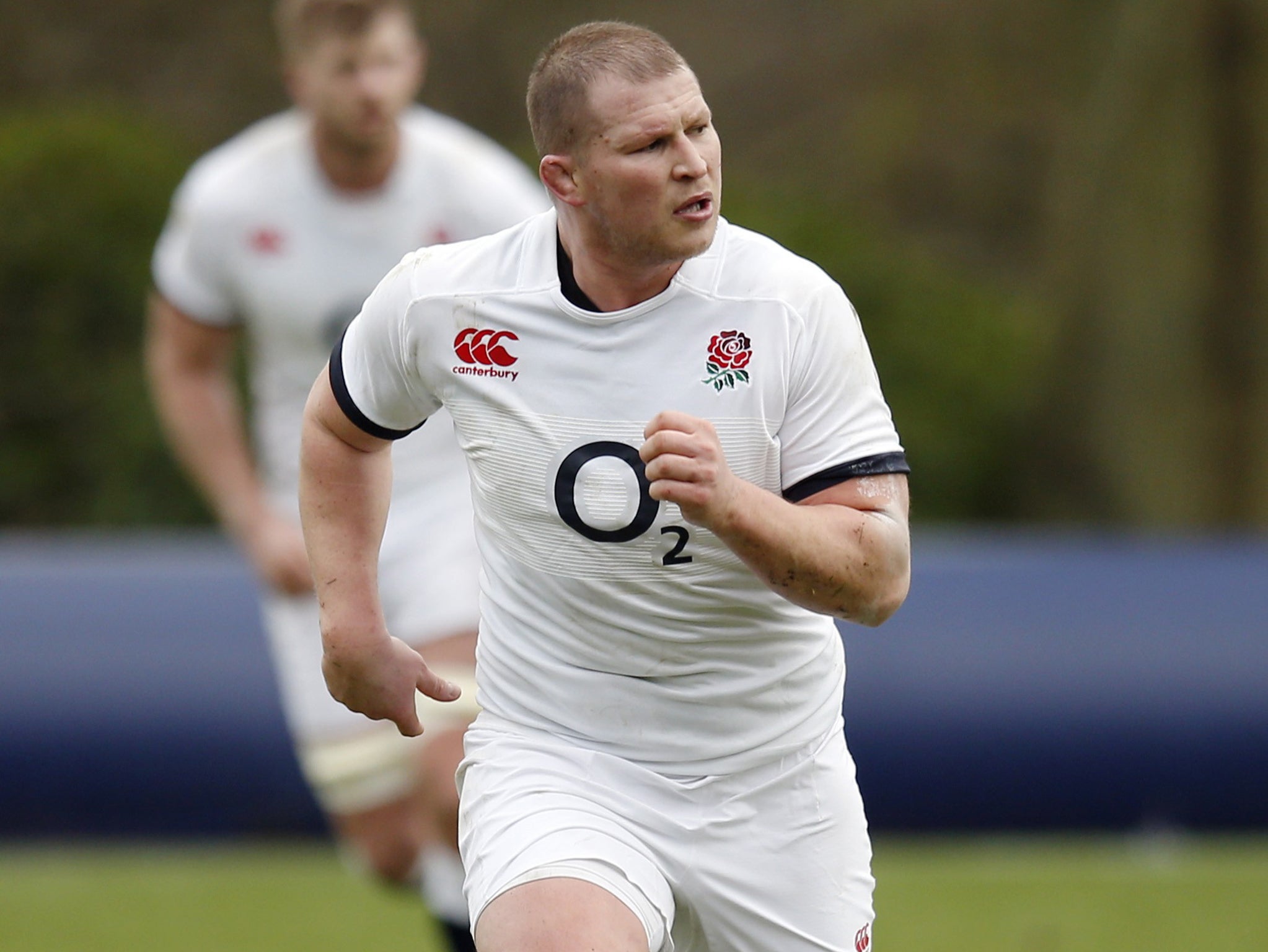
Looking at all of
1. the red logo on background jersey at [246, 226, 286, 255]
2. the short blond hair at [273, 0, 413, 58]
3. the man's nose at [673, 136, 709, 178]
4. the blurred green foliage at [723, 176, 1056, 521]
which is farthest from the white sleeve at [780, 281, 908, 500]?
the blurred green foliage at [723, 176, 1056, 521]

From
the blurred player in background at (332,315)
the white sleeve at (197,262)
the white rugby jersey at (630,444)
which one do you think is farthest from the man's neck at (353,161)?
the white rugby jersey at (630,444)

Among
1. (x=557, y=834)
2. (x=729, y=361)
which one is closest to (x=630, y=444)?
(x=729, y=361)

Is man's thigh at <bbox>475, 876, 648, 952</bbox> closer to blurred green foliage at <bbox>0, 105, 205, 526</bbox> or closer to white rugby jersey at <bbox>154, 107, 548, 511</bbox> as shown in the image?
white rugby jersey at <bbox>154, 107, 548, 511</bbox>

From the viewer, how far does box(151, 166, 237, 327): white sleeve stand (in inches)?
234

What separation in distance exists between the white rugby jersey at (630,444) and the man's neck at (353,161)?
2.13m

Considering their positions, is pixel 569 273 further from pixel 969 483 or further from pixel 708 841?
pixel 969 483

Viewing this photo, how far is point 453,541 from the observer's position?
566 cm

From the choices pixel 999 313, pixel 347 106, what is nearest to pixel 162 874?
pixel 347 106

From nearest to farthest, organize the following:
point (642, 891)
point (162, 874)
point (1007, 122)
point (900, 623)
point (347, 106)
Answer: point (642, 891) < point (347, 106) < point (162, 874) < point (900, 623) < point (1007, 122)

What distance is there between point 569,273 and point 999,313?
10.0 metres

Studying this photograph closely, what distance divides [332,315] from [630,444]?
8.48 ft

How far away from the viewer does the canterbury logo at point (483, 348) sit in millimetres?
3568

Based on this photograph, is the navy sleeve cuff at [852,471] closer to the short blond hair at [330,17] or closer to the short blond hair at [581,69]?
the short blond hair at [581,69]

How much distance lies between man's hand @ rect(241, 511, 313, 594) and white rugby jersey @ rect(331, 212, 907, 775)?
2130 millimetres
